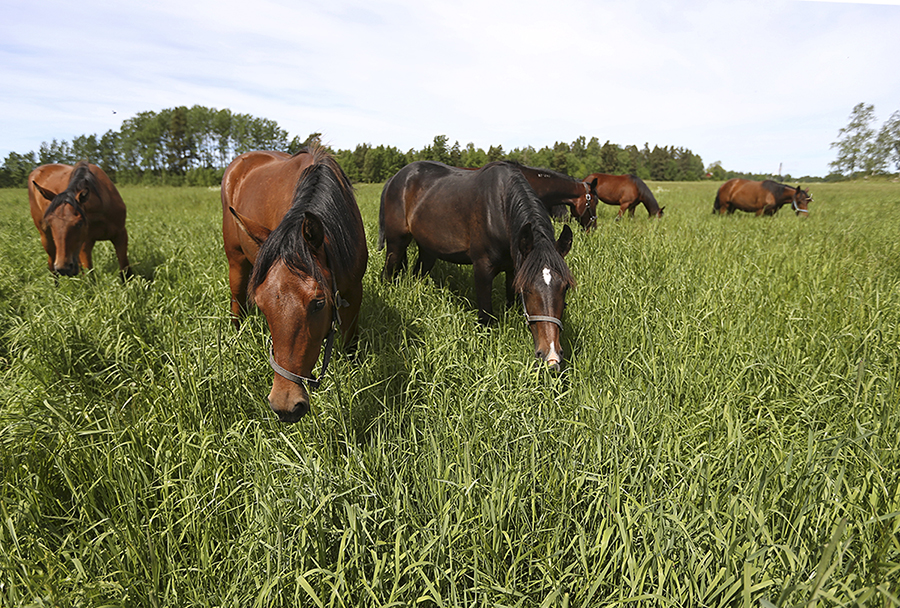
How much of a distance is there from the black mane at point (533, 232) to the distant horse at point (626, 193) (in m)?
9.35

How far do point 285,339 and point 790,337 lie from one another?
3.86m

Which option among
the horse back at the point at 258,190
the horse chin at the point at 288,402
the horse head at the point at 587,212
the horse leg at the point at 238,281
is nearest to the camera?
the horse chin at the point at 288,402

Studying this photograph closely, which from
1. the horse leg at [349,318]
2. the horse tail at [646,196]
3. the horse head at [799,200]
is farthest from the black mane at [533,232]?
Answer: the horse head at [799,200]

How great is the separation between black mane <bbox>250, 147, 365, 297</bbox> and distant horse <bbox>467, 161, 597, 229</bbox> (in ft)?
12.5

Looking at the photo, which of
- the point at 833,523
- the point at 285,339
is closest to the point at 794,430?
the point at 833,523

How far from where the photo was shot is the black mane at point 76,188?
5180mm

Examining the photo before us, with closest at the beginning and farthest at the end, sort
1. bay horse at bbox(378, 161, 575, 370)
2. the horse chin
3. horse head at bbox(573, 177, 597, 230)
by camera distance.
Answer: the horse chin, bay horse at bbox(378, 161, 575, 370), horse head at bbox(573, 177, 597, 230)

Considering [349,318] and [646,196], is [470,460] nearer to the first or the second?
[349,318]

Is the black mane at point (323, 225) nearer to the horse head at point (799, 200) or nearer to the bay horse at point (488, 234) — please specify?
the bay horse at point (488, 234)

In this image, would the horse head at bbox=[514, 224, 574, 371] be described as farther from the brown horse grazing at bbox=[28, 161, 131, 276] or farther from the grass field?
the brown horse grazing at bbox=[28, 161, 131, 276]

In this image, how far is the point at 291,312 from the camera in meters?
2.00

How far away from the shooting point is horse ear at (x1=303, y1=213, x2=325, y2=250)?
222 cm

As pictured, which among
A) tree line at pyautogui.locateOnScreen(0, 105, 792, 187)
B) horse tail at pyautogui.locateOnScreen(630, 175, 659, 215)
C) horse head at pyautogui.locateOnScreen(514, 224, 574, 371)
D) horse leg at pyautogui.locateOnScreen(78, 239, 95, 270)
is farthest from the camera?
tree line at pyautogui.locateOnScreen(0, 105, 792, 187)

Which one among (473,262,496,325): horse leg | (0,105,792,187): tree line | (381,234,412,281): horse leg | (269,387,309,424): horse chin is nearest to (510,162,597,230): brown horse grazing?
(381,234,412,281): horse leg
